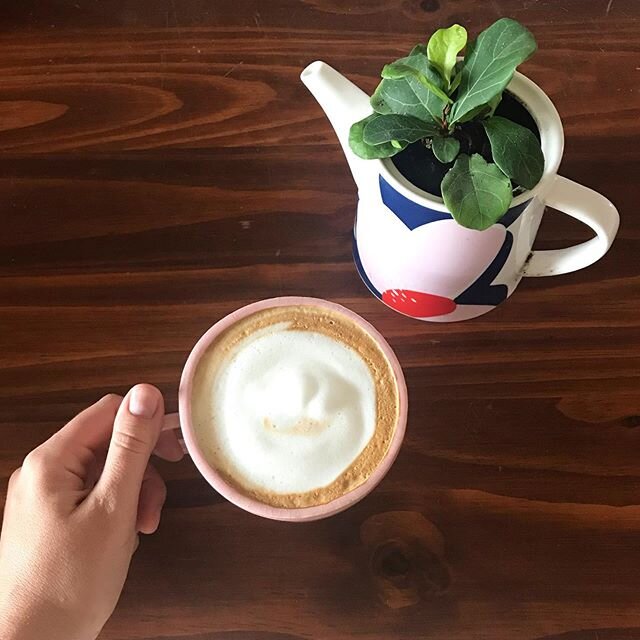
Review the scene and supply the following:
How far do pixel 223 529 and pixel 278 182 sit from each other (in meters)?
0.29

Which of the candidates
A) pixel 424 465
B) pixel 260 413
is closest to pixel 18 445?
pixel 260 413

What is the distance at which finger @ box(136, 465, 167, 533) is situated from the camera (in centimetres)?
54

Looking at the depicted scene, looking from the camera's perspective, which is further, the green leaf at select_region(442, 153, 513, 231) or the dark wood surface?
the dark wood surface

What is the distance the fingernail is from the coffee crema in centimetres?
3

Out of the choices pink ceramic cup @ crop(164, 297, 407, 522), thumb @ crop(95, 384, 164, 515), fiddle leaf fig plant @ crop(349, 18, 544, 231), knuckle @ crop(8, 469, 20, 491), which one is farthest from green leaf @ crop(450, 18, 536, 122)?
knuckle @ crop(8, 469, 20, 491)

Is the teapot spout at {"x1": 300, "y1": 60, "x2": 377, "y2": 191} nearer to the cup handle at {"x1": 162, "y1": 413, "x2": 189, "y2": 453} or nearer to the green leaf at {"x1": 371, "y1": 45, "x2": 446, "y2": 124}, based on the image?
the green leaf at {"x1": 371, "y1": 45, "x2": 446, "y2": 124}

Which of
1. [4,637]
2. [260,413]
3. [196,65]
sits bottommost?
[4,637]

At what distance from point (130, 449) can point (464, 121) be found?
0.97 feet

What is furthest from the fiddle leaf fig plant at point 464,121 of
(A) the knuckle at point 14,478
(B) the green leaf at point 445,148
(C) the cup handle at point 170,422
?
(A) the knuckle at point 14,478

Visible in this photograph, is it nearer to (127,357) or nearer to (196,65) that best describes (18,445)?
(127,357)

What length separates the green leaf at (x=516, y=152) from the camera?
438 mm

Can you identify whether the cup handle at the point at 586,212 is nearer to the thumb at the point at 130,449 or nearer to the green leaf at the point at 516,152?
the green leaf at the point at 516,152

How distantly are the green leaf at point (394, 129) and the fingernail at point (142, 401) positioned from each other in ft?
0.71

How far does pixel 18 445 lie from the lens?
1.90ft
